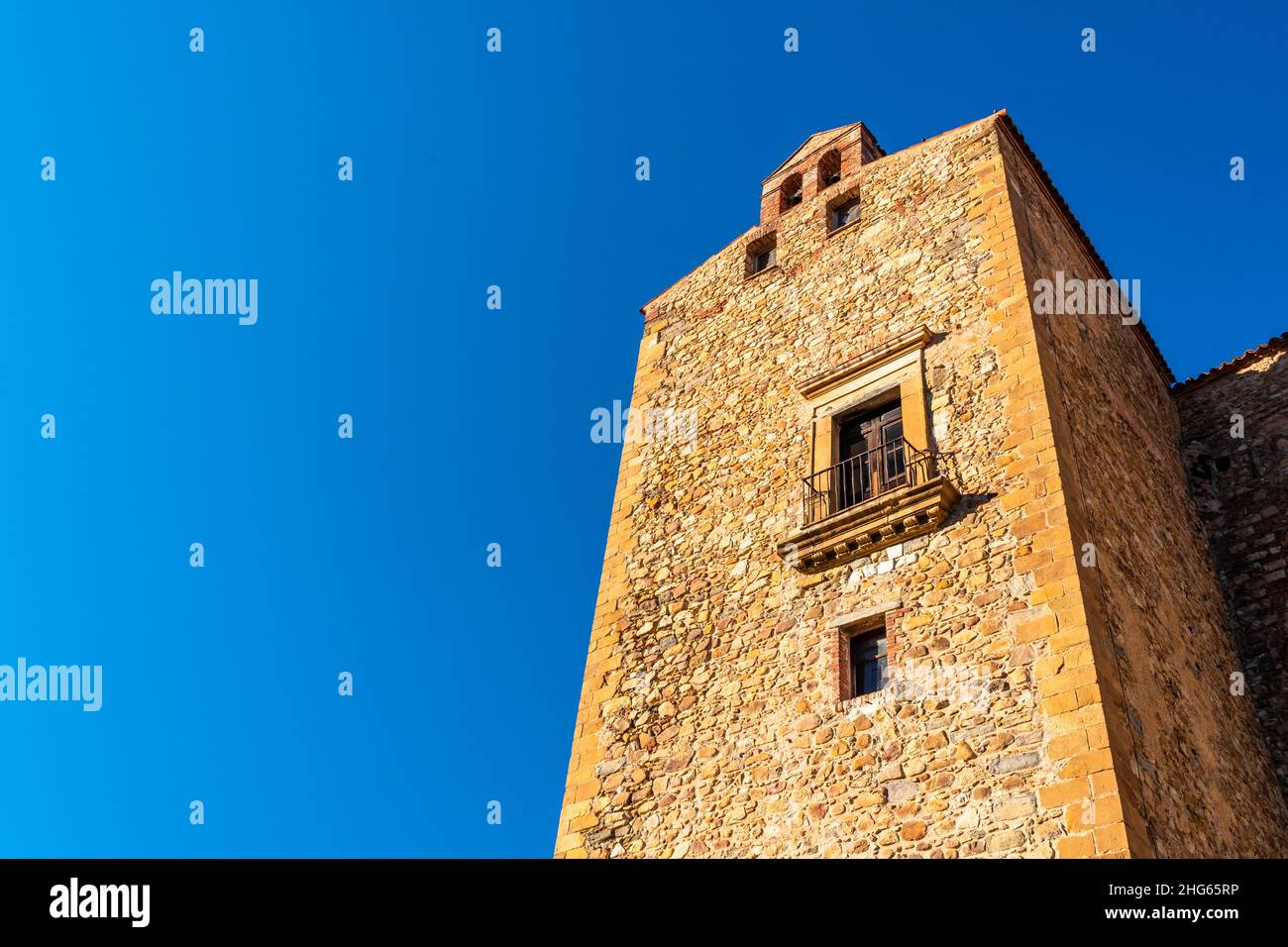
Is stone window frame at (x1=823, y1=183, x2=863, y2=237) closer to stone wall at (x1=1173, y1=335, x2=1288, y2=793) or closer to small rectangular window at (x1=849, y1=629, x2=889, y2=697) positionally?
stone wall at (x1=1173, y1=335, x2=1288, y2=793)

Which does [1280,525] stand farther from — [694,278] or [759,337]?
[694,278]

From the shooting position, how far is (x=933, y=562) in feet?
35.2

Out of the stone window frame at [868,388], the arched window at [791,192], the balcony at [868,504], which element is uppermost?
the arched window at [791,192]

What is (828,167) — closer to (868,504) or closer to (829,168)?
(829,168)

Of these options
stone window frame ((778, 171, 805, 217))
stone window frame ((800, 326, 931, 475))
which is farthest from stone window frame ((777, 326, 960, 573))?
stone window frame ((778, 171, 805, 217))

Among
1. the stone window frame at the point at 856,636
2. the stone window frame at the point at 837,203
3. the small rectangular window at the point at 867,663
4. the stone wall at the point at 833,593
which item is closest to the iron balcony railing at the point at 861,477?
the stone wall at the point at 833,593

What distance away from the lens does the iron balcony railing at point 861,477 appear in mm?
11633

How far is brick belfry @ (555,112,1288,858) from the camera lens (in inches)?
369

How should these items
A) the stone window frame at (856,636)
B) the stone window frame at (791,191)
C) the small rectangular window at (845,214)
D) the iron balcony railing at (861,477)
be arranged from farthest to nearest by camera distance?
1. the stone window frame at (791,191)
2. the small rectangular window at (845,214)
3. the iron balcony railing at (861,477)
4. the stone window frame at (856,636)

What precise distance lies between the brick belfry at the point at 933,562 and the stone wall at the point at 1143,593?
54 millimetres

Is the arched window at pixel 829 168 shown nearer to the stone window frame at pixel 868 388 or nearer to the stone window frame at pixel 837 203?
the stone window frame at pixel 837 203

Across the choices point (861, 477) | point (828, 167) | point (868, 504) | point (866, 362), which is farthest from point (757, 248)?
point (868, 504)

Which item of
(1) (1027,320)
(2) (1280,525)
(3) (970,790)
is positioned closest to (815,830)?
(3) (970,790)
